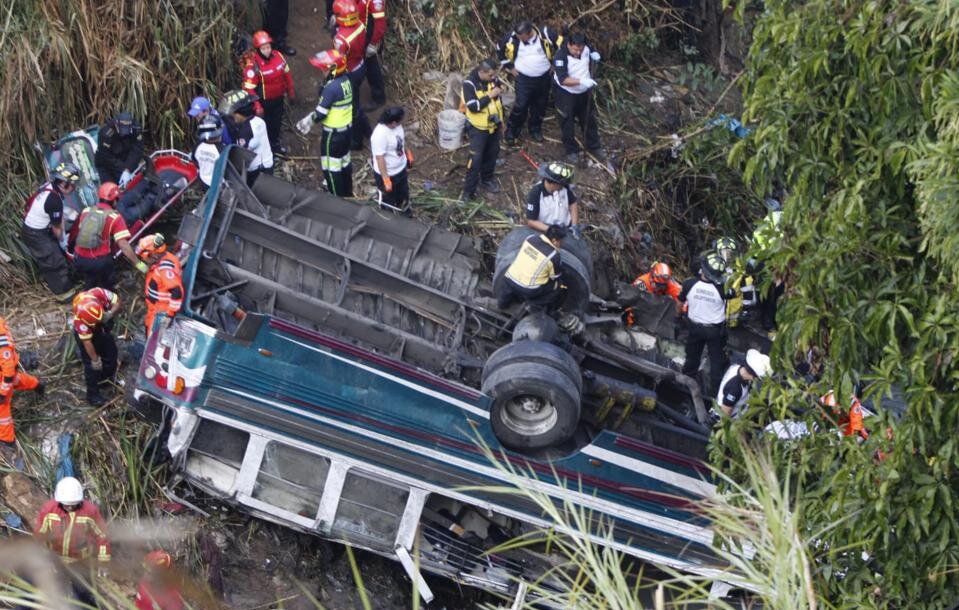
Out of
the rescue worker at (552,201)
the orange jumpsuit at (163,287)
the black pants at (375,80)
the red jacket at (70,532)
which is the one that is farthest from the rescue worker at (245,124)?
the red jacket at (70,532)

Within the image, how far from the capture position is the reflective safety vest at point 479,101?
11.4 meters

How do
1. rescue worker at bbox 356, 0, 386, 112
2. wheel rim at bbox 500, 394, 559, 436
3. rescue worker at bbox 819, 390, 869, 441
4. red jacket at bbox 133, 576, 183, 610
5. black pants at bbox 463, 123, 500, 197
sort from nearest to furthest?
red jacket at bbox 133, 576, 183, 610 → rescue worker at bbox 819, 390, 869, 441 → wheel rim at bbox 500, 394, 559, 436 → black pants at bbox 463, 123, 500, 197 → rescue worker at bbox 356, 0, 386, 112

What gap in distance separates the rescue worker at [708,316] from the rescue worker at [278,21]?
5.46 metres

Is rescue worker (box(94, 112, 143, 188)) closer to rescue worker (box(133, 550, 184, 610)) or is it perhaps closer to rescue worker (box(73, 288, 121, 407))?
rescue worker (box(73, 288, 121, 407))

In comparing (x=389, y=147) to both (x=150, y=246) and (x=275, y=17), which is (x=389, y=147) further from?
(x=275, y=17)

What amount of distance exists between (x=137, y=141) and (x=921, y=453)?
7057mm

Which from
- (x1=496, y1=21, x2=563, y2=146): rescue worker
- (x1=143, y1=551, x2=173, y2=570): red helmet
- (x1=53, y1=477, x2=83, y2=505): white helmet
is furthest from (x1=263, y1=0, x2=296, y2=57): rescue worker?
(x1=143, y1=551, x2=173, y2=570): red helmet

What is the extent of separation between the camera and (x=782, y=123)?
284 inches

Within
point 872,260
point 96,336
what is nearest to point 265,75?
point 96,336

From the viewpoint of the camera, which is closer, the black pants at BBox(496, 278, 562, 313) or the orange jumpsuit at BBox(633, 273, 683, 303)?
the black pants at BBox(496, 278, 562, 313)

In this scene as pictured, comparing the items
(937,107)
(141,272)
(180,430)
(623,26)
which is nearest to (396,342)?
(180,430)

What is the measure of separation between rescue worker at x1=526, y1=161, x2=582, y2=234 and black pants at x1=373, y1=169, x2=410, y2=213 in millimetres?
1205

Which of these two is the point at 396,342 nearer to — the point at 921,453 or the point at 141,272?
the point at 141,272

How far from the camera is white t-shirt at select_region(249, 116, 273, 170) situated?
11.0 metres
